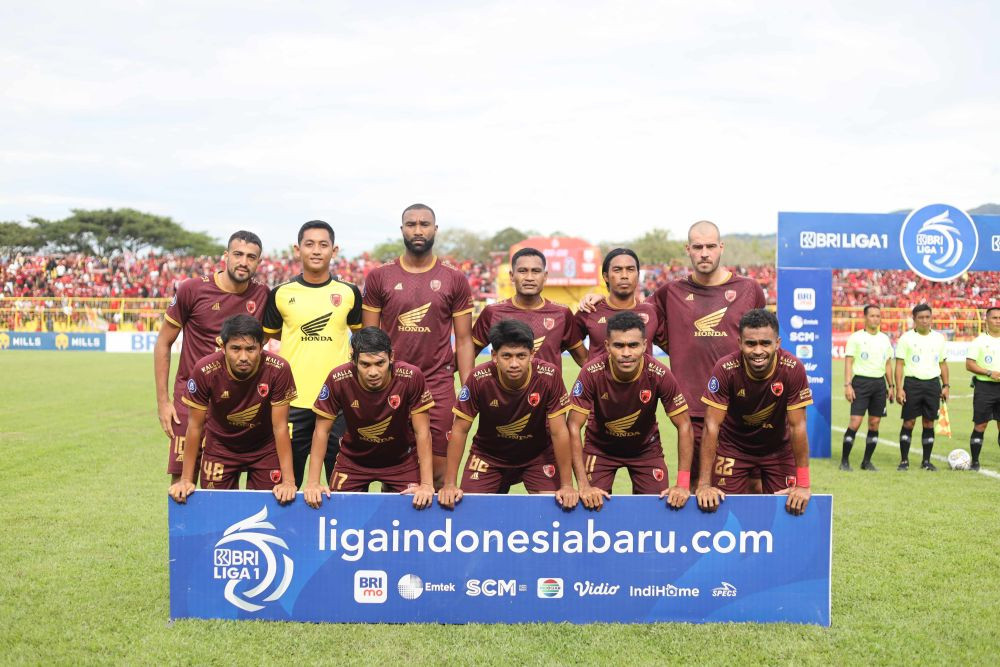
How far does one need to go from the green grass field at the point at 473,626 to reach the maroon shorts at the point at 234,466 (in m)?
0.80

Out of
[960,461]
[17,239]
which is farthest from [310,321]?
[17,239]

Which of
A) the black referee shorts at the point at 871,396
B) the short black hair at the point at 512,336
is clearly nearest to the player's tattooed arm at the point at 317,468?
the short black hair at the point at 512,336

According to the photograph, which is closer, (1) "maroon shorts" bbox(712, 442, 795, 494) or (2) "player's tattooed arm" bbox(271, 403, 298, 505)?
(2) "player's tattooed arm" bbox(271, 403, 298, 505)

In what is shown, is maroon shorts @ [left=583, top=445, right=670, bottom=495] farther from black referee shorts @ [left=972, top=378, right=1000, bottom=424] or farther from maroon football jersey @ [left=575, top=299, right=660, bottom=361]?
black referee shorts @ [left=972, top=378, right=1000, bottom=424]

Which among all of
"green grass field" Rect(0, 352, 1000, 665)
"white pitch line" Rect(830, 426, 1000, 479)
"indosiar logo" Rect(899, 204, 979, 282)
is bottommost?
"white pitch line" Rect(830, 426, 1000, 479)

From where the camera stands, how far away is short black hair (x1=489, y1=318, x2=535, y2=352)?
16.8 feet

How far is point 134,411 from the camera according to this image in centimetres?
1546

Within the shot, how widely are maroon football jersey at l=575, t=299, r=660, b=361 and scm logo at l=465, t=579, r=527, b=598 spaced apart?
1.78 metres

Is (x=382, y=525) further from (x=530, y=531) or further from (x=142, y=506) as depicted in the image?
(x=142, y=506)

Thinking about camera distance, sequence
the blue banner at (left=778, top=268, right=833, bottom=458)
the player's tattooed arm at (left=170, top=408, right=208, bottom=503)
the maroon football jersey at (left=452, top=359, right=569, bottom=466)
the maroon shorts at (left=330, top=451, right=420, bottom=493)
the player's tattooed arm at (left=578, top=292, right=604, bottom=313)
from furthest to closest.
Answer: the blue banner at (left=778, top=268, right=833, bottom=458), the player's tattooed arm at (left=578, top=292, right=604, bottom=313), the maroon shorts at (left=330, top=451, right=420, bottom=493), the maroon football jersey at (left=452, top=359, right=569, bottom=466), the player's tattooed arm at (left=170, top=408, right=208, bottom=503)

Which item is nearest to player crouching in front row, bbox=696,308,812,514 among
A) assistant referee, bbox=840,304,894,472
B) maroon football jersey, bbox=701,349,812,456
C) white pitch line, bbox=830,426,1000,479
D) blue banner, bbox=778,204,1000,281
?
maroon football jersey, bbox=701,349,812,456

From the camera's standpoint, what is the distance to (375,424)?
5.43 metres

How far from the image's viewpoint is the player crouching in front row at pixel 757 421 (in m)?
5.18

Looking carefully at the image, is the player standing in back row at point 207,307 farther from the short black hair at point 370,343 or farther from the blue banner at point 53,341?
the blue banner at point 53,341
